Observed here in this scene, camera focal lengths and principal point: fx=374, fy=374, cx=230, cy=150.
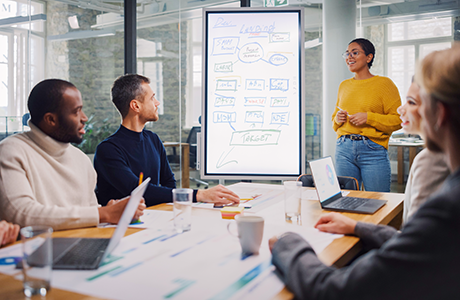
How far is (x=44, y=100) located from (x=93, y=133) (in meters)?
2.59

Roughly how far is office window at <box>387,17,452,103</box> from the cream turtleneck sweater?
143 inches

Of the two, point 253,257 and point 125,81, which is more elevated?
point 125,81

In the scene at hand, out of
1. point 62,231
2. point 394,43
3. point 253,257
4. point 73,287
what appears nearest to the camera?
point 73,287

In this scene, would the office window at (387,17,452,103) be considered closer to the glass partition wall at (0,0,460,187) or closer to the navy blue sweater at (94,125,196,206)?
the glass partition wall at (0,0,460,187)

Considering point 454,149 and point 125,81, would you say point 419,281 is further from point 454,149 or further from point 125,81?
point 125,81

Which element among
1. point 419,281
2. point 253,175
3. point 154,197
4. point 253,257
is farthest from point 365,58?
point 419,281

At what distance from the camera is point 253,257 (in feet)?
3.37

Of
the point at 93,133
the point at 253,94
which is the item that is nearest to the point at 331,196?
the point at 253,94

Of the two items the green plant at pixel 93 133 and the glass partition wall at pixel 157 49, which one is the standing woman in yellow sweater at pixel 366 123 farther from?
the green plant at pixel 93 133

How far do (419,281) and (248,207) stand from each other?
1124 millimetres

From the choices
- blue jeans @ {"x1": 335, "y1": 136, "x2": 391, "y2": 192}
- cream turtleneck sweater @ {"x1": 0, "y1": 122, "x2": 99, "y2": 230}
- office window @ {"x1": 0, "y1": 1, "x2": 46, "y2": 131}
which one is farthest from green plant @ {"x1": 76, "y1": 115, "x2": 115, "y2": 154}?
blue jeans @ {"x1": 335, "y1": 136, "x2": 391, "y2": 192}

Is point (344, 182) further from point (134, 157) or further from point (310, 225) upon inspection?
point (134, 157)

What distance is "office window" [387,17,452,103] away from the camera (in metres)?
4.11

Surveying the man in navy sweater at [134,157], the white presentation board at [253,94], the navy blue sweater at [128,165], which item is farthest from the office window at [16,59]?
the white presentation board at [253,94]
